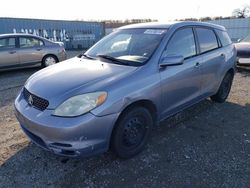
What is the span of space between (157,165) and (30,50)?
26.2 feet

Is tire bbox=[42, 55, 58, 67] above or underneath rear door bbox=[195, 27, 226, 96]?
underneath

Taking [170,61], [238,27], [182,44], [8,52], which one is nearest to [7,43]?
[8,52]

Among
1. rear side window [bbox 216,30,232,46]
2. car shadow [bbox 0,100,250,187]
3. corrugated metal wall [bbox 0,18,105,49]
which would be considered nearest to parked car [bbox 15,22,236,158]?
car shadow [bbox 0,100,250,187]

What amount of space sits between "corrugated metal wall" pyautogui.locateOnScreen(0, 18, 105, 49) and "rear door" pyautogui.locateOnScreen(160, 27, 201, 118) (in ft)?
54.4

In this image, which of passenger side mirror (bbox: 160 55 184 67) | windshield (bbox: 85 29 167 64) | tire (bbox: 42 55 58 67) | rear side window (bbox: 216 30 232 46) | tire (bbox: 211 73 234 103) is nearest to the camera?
passenger side mirror (bbox: 160 55 184 67)

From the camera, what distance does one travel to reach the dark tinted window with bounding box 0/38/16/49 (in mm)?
9414

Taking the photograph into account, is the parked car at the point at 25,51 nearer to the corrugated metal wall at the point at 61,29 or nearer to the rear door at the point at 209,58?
the rear door at the point at 209,58

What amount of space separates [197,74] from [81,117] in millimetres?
2374

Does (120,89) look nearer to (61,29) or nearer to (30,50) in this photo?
(30,50)

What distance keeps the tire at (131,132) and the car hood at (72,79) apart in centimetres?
51

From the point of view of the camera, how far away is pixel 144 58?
3719mm

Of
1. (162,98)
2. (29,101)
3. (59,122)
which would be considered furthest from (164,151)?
(29,101)

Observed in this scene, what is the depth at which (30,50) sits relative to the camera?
32.6ft

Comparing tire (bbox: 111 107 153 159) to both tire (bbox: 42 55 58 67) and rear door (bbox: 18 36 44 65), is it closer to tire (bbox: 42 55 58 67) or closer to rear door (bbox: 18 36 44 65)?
rear door (bbox: 18 36 44 65)
